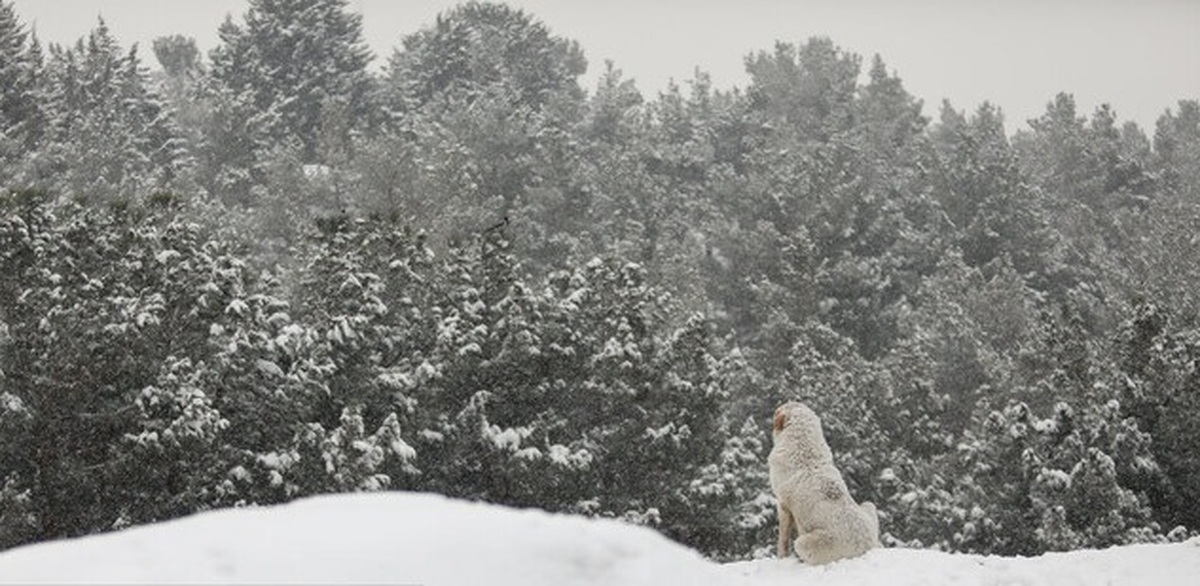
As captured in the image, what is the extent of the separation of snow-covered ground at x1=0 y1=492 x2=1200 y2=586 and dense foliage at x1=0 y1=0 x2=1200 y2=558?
14.7m

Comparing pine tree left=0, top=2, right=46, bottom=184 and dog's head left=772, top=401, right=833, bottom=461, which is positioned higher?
pine tree left=0, top=2, right=46, bottom=184

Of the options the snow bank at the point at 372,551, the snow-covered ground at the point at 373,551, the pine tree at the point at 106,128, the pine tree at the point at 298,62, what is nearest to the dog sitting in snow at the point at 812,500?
the snow-covered ground at the point at 373,551

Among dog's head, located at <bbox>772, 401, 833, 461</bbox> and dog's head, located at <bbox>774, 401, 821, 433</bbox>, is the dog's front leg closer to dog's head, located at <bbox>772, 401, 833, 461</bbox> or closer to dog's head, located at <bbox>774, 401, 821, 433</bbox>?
dog's head, located at <bbox>772, 401, 833, 461</bbox>

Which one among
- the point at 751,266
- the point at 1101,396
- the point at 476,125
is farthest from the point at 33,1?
the point at 1101,396

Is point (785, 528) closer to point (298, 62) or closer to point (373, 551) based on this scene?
point (373, 551)

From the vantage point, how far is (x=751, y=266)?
45.5 metres

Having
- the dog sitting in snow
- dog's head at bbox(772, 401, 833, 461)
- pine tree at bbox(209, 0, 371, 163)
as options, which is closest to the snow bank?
the dog sitting in snow

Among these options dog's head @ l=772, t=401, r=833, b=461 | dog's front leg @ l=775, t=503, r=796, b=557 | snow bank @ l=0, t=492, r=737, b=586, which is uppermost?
dog's head @ l=772, t=401, r=833, b=461

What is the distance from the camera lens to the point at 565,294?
26.4 meters

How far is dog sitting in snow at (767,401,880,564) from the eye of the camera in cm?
976

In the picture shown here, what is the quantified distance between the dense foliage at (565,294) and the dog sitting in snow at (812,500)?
31.1 ft

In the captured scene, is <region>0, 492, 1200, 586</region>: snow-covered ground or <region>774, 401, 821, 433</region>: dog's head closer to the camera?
<region>0, 492, 1200, 586</region>: snow-covered ground

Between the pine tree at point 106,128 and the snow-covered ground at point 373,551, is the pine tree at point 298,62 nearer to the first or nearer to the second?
the pine tree at point 106,128

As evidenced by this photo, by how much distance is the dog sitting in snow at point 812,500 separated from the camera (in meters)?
9.76
